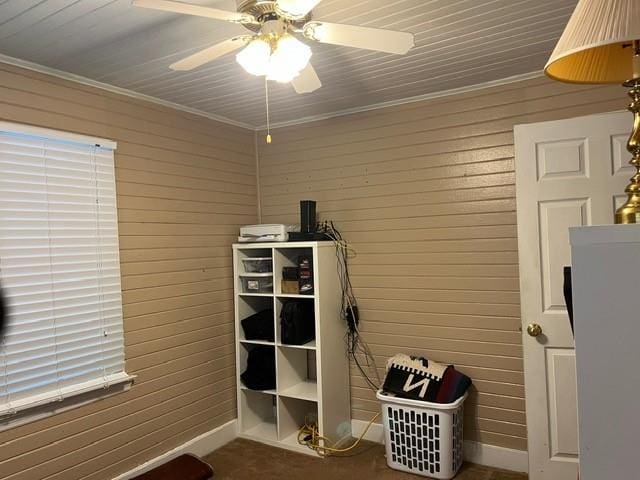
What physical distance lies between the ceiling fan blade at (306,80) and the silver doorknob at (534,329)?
1.71 metres

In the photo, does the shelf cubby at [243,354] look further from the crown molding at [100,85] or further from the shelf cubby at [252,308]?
the crown molding at [100,85]

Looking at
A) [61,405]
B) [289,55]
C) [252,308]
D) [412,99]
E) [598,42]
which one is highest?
[412,99]

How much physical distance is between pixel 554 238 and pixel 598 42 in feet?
5.67

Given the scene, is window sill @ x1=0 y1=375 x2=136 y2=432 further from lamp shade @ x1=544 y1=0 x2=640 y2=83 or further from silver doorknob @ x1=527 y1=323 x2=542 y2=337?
lamp shade @ x1=544 y1=0 x2=640 y2=83

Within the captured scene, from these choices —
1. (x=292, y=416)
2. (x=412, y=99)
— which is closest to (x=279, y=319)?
(x=292, y=416)

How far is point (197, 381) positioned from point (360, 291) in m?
1.38

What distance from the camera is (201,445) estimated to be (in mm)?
3195

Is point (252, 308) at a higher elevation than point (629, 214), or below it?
below

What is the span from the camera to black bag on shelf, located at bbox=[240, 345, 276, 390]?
3.38 metres

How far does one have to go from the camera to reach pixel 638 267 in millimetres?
778

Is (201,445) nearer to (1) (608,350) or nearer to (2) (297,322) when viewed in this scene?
(2) (297,322)

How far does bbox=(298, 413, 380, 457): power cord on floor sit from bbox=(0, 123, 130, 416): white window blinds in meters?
1.40

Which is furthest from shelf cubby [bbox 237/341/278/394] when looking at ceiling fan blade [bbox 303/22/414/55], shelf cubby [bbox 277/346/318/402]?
ceiling fan blade [bbox 303/22/414/55]

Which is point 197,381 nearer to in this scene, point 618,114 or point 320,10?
point 320,10
